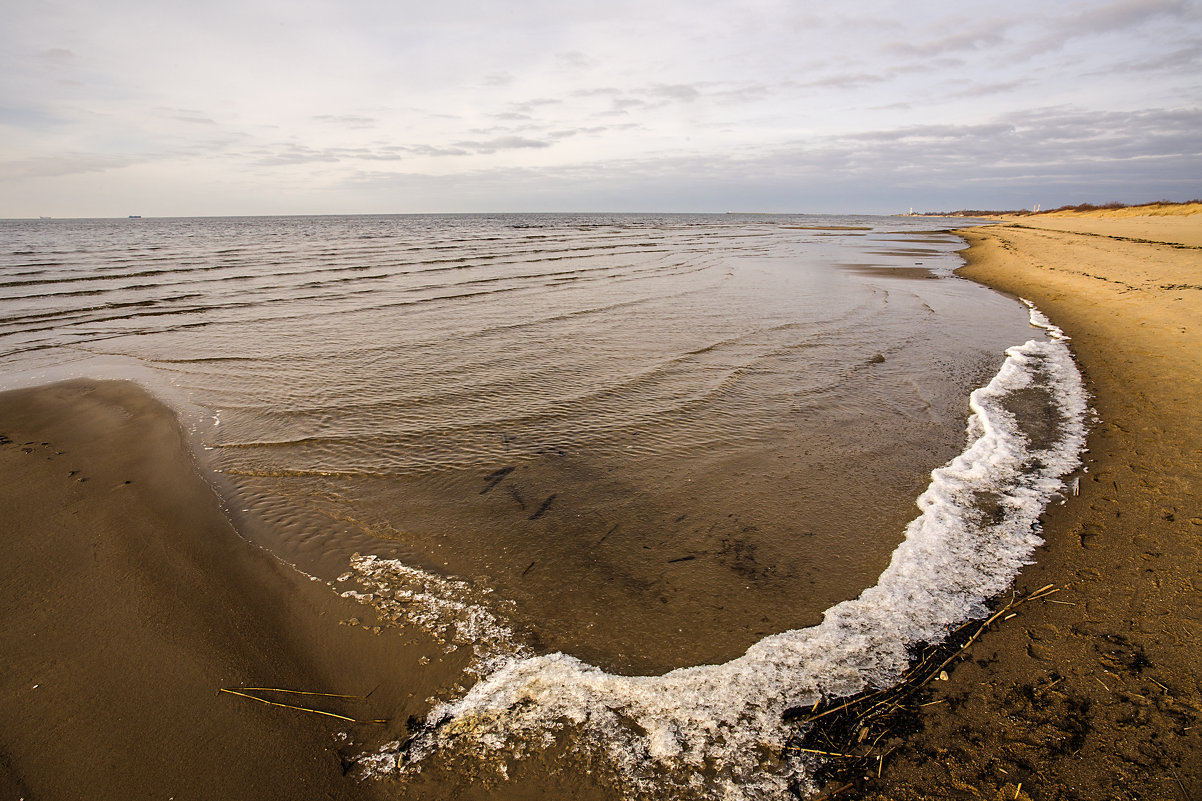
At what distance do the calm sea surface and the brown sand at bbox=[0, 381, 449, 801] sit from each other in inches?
21.4

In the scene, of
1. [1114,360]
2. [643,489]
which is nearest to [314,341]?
[643,489]

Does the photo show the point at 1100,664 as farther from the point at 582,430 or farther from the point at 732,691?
the point at 582,430

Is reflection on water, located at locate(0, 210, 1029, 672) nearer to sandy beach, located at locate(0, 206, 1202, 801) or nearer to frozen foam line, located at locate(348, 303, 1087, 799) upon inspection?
frozen foam line, located at locate(348, 303, 1087, 799)

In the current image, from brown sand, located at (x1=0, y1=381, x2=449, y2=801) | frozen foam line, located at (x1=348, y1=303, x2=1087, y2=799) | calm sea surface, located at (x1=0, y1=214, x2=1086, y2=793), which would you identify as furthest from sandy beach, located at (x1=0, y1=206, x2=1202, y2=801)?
calm sea surface, located at (x1=0, y1=214, x2=1086, y2=793)

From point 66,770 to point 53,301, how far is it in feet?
67.2

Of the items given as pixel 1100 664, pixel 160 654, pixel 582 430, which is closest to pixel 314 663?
pixel 160 654

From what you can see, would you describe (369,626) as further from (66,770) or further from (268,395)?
(268,395)

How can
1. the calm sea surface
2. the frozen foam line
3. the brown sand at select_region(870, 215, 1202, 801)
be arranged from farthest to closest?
1. the calm sea surface
2. the frozen foam line
3. the brown sand at select_region(870, 215, 1202, 801)

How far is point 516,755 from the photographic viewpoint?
2848 mm

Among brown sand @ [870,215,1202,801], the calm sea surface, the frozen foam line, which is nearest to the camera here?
brown sand @ [870,215,1202,801]

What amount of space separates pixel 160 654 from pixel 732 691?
12.1ft

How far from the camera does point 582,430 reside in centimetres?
720

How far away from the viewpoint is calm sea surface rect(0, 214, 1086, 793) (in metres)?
4.27

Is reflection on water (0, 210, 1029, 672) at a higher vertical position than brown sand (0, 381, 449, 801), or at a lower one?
higher
